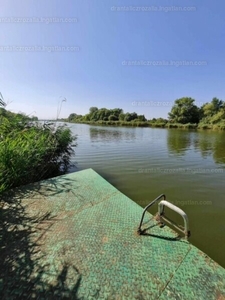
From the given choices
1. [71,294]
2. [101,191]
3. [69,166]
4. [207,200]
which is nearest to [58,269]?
[71,294]

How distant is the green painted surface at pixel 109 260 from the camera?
1.19m

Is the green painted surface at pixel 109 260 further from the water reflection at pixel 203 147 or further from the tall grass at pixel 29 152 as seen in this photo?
the water reflection at pixel 203 147

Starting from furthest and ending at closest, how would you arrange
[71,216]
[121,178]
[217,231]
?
[121,178] → [217,231] → [71,216]

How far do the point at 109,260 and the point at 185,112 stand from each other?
40.8 meters

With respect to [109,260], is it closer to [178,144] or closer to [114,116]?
[178,144]

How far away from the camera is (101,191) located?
9.39 ft

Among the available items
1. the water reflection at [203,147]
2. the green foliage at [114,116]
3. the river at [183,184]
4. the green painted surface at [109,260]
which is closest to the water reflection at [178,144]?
the water reflection at [203,147]

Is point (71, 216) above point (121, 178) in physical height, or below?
above

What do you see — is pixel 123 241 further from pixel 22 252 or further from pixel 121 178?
pixel 121 178

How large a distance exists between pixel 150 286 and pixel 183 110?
40.4 metres

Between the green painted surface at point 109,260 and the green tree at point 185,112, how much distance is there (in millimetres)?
39068

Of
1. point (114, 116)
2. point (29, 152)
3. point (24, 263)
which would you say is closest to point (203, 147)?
point (29, 152)

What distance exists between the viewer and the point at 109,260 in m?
1.45

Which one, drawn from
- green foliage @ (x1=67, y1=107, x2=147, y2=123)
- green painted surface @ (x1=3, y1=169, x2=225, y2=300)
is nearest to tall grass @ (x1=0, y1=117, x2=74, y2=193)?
green painted surface @ (x1=3, y1=169, x2=225, y2=300)
